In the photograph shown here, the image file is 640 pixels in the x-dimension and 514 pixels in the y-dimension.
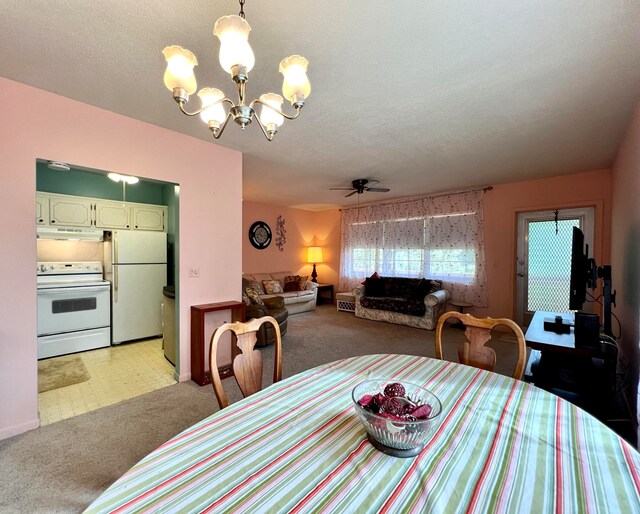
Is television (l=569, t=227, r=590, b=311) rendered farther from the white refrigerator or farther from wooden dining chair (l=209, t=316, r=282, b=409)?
the white refrigerator

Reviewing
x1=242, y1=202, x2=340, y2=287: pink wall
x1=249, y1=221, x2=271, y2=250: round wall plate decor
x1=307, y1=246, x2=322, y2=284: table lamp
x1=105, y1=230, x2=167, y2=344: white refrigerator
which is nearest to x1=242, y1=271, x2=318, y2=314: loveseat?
x1=242, y1=202, x2=340, y2=287: pink wall

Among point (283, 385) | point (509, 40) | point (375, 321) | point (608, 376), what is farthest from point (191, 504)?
point (375, 321)

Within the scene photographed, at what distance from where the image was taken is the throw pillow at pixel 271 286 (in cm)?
599

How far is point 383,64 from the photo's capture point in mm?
1721

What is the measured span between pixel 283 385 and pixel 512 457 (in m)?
0.83

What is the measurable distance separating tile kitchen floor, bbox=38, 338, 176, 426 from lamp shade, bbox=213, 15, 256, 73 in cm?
280

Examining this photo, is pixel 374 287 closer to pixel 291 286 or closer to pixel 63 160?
pixel 291 286

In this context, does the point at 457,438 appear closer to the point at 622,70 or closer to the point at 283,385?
the point at 283,385

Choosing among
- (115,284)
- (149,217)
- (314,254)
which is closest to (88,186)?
(149,217)

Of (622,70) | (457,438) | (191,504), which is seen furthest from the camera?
(622,70)

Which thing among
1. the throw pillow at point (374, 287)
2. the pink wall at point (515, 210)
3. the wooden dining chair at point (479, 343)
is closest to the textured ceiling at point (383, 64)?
the pink wall at point (515, 210)

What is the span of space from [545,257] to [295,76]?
15.6ft

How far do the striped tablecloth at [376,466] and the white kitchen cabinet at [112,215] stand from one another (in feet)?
12.7

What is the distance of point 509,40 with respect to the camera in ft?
5.01
